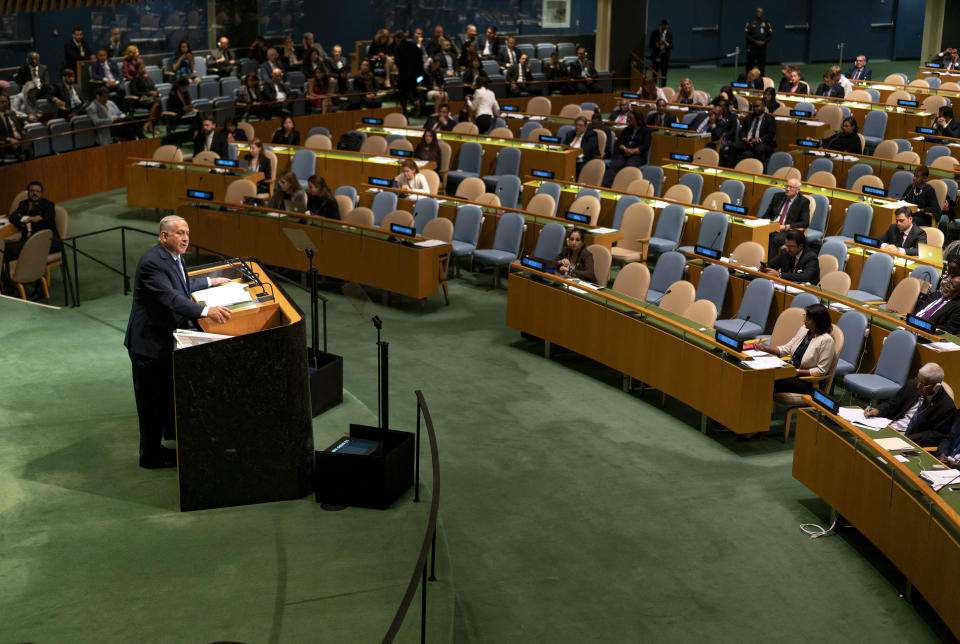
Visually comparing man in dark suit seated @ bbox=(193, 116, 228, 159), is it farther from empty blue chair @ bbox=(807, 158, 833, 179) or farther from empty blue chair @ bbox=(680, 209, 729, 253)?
empty blue chair @ bbox=(807, 158, 833, 179)

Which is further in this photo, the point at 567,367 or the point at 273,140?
the point at 273,140

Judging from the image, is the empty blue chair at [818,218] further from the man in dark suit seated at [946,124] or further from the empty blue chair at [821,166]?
the man in dark suit seated at [946,124]

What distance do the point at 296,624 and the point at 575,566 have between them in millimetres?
2169

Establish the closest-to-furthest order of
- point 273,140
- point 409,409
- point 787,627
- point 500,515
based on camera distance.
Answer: point 787,627, point 500,515, point 409,409, point 273,140

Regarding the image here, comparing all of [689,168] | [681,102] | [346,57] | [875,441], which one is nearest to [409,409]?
[875,441]

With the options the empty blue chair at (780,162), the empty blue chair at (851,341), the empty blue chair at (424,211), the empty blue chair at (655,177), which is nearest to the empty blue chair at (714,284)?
the empty blue chair at (851,341)

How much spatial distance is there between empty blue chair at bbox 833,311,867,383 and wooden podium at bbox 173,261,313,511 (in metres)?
4.82

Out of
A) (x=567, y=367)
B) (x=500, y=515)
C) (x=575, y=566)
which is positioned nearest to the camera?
(x=575, y=566)

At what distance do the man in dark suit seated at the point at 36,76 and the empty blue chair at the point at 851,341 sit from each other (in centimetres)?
1308

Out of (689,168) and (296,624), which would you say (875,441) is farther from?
(689,168)

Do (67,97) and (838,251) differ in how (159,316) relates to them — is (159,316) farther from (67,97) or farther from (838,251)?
(67,97)

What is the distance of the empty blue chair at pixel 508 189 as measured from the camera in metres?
14.3

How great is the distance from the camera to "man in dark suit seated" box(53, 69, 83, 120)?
16.6m

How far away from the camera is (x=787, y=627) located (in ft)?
19.7
